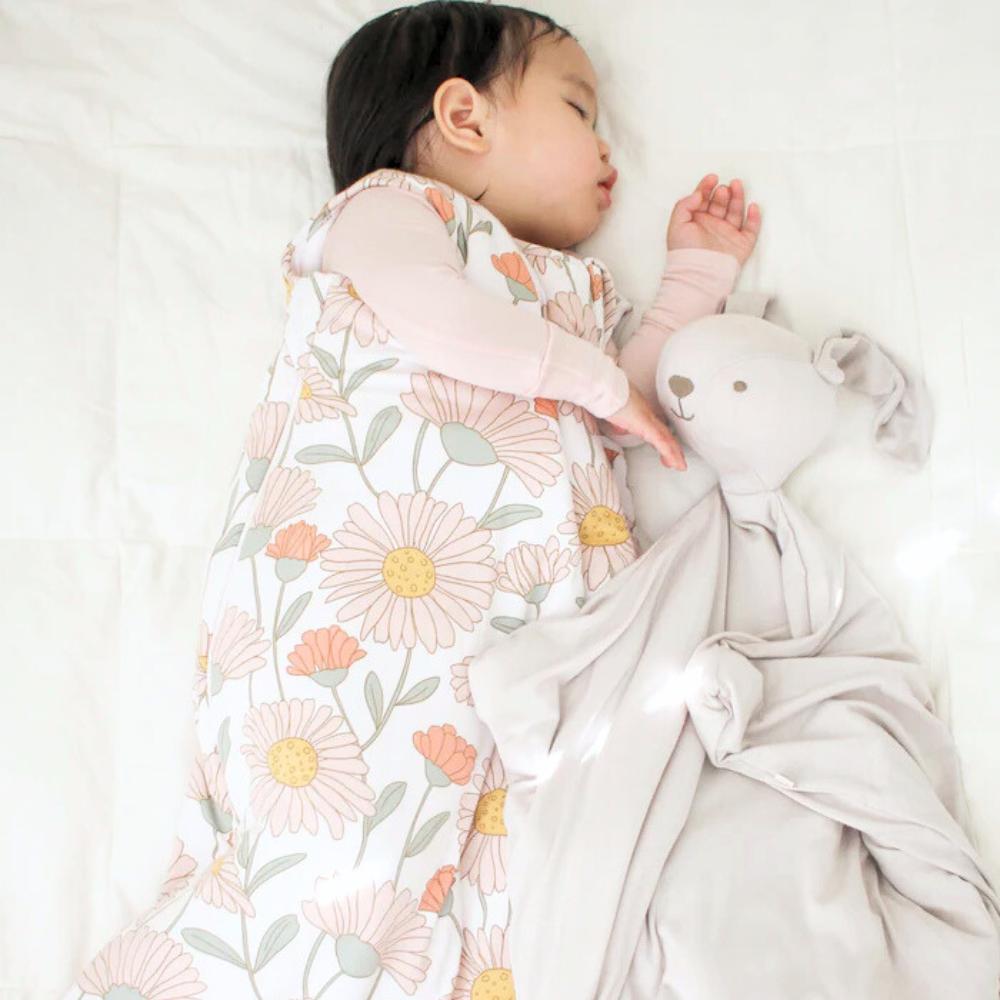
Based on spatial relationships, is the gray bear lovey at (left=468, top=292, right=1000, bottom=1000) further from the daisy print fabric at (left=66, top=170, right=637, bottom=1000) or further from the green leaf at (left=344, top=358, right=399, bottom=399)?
Answer: the green leaf at (left=344, top=358, right=399, bottom=399)

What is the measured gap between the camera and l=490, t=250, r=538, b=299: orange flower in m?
1.15

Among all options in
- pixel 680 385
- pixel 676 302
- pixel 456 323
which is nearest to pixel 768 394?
pixel 680 385

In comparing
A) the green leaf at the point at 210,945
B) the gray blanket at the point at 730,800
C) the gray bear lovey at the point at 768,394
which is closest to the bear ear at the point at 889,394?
the gray bear lovey at the point at 768,394

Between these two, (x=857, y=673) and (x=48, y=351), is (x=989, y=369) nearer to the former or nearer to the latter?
(x=857, y=673)

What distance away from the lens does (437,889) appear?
988 mm

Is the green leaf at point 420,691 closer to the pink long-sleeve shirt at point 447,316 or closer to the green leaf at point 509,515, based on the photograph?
the green leaf at point 509,515

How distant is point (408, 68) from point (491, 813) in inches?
30.8

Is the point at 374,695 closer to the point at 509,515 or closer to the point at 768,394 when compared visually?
the point at 509,515

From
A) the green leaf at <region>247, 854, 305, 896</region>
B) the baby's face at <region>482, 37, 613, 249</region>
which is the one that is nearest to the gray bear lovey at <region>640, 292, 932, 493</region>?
the baby's face at <region>482, 37, 613, 249</region>

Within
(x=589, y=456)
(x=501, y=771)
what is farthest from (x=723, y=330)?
(x=501, y=771)

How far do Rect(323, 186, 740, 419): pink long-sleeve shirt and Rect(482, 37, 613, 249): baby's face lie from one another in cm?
14

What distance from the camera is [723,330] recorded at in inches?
43.3

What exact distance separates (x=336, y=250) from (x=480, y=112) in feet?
0.75

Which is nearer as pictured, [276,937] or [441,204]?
[276,937]
